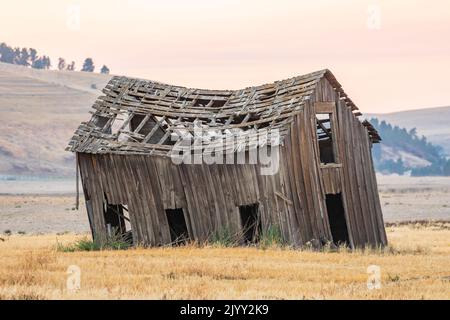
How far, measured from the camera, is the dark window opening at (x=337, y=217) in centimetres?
3167

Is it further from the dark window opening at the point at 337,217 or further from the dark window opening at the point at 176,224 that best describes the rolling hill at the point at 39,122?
the dark window opening at the point at 337,217

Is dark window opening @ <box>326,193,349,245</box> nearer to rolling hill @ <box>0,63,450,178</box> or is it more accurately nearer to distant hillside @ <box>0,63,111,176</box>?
rolling hill @ <box>0,63,450,178</box>

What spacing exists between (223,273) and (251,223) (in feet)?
31.9

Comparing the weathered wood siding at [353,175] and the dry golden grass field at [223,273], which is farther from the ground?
the weathered wood siding at [353,175]

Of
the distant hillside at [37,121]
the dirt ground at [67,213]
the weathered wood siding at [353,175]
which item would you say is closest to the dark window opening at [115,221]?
the weathered wood siding at [353,175]

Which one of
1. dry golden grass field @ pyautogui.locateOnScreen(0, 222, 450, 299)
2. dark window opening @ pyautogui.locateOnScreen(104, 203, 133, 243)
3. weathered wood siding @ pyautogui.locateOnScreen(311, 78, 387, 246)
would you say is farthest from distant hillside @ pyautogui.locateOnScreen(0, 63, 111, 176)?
dry golden grass field @ pyautogui.locateOnScreen(0, 222, 450, 299)

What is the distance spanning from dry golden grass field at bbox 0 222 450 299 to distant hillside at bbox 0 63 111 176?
107m

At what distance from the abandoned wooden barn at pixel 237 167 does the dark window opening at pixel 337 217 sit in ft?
2.52

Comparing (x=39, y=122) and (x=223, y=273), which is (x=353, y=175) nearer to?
(x=223, y=273)

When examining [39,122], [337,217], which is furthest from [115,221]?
[39,122]

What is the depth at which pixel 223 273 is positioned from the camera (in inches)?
809
